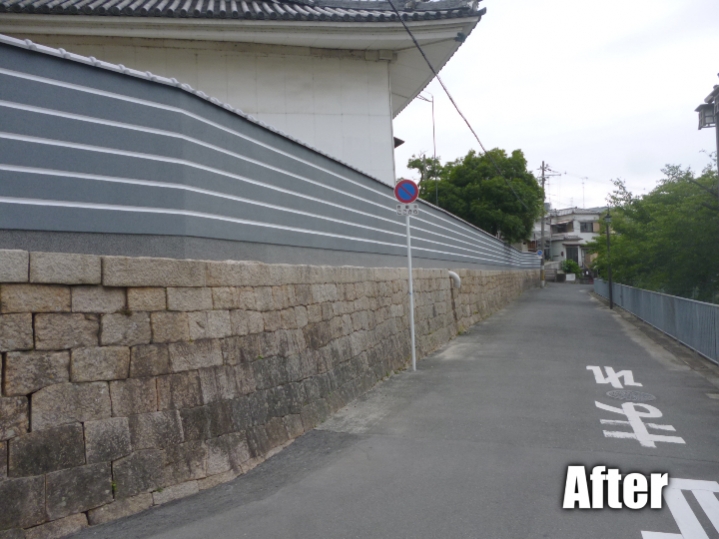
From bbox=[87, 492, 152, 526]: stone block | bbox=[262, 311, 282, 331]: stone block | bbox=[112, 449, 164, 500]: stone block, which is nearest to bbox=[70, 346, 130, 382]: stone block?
bbox=[112, 449, 164, 500]: stone block

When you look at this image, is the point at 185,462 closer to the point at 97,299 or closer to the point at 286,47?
the point at 97,299

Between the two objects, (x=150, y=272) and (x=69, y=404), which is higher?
(x=150, y=272)

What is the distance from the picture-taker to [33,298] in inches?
175

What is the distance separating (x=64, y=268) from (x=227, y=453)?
212 centimetres

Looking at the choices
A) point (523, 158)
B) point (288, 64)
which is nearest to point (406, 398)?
point (288, 64)

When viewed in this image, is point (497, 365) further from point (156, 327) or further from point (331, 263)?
point (156, 327)

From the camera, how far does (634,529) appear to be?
4582 millimetres

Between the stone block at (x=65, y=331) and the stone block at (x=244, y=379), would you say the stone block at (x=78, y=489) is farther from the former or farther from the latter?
the stone block at (x=244, y=379)

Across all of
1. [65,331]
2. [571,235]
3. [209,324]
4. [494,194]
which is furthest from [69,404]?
[571,235]

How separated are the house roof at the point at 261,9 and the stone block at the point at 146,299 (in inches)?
252

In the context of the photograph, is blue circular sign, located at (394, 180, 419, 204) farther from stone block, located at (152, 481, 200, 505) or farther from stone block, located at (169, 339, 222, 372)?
stone block, located at (152, 481, 200, 505)

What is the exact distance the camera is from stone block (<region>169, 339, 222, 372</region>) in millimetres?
5406

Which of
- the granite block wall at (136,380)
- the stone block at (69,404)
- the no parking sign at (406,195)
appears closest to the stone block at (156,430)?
the granite block wall at (136,380)

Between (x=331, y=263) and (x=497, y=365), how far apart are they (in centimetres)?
430
